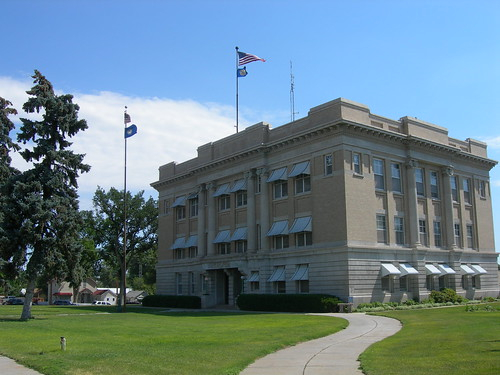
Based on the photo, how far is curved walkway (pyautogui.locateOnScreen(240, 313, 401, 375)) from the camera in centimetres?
1334

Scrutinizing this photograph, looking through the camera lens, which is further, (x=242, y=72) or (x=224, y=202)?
(x=242, y=72)

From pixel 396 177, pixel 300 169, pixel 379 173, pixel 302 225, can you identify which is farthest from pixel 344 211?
pixel 396 177

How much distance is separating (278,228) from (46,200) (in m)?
18.2

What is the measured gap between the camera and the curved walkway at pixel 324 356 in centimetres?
1334

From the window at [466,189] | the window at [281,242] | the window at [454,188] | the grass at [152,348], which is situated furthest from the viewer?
the window at [466,189]

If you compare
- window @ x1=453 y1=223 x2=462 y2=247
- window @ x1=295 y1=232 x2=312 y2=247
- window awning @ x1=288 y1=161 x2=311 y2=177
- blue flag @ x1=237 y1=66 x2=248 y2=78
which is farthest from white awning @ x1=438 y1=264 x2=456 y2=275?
blue flag @ x1=237 y1=66 x2=248 y2=78

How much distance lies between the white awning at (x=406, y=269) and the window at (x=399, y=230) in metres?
1.89

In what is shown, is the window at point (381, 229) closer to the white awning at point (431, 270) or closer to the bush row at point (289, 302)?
the white awning at point (431, 270)

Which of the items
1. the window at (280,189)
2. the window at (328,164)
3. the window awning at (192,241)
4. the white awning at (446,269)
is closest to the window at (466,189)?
the white awning at (446,269)

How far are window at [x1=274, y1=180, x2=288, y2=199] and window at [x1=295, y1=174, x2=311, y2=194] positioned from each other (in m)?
1.47

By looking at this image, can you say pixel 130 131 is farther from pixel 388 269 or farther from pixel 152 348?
pixel 152 348

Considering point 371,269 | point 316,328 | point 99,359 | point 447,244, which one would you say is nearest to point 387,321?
point 316,328

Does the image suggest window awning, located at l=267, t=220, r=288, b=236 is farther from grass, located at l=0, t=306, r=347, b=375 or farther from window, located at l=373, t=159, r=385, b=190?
grass, located at l=0, t=306, r=347, b=375

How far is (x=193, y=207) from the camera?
58.4 metres
